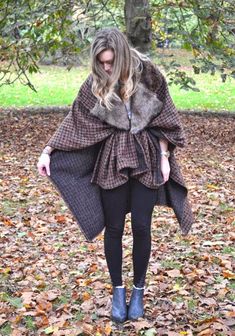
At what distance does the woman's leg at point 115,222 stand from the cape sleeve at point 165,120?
392 mm

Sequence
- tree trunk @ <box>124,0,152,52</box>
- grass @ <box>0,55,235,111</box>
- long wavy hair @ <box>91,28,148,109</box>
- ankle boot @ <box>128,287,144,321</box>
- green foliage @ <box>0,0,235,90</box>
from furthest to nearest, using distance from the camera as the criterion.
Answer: grass @ <box>0,55,235,111</box>, tree trunk @ <box>124,0,152,52</box>, green foliage @ <box>0,0,235,90</box>, ankle boot @ <box>128,287,144,321</box>, long wavy hair @ <box>91,28,148,109</box>

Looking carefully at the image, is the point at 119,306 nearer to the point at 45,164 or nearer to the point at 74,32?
the point at 45,164

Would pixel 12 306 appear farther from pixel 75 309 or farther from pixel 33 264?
pixel 33 264

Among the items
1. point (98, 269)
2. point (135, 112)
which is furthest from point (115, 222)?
point (98, 269)

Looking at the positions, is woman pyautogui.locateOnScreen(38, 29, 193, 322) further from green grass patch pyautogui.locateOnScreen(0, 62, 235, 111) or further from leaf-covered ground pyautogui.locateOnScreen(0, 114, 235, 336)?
green grass patch pyautogui.locateOnScreen(0, 62, 235, 111)

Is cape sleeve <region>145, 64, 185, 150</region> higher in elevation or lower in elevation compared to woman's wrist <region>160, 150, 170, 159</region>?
higher

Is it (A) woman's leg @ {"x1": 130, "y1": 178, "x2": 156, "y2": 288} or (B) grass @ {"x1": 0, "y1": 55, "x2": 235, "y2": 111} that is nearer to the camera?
(A) woman's leg @ {"x1": 130, "y1": 178, "x2": 156, "y2": 288}

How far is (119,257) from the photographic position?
13.1 feet

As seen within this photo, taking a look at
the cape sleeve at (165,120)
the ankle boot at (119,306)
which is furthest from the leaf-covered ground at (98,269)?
the cape sleeve at (165,120)

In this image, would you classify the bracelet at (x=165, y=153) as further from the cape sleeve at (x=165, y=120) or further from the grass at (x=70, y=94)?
the grass at (x=70, y=94)

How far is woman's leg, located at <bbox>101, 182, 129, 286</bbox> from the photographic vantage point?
3824 mm

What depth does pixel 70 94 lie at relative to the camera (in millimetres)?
20578

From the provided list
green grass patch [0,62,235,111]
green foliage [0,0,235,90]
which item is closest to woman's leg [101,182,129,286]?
green foliage [0,0,235,90]

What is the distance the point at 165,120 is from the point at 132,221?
68 cm
